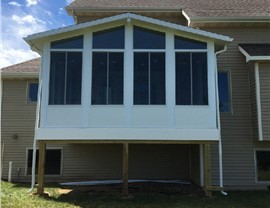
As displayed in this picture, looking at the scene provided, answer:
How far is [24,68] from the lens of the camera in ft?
46.0

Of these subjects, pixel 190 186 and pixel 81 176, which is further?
pixel 81 176

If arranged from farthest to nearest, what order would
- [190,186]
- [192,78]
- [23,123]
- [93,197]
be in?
[23,123]
[190,186]
[192,78]
[93,197]

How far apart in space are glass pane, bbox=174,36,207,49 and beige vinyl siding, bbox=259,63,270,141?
2602 mm

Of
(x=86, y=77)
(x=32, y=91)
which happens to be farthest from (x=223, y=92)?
(x=32, y=91)

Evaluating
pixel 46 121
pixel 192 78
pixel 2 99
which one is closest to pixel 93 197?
pixel 46 121

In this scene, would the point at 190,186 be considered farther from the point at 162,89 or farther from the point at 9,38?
the point at 9,38

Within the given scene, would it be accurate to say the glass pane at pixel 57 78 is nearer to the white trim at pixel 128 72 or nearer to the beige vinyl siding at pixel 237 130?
the white trim at pixel 128 72

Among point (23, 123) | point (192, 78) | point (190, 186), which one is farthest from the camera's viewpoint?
point (23, 123)

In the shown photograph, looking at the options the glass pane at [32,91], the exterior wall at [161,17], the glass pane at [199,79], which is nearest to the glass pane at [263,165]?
the glass pane at [199,79]

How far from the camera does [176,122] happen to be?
10.0 meters

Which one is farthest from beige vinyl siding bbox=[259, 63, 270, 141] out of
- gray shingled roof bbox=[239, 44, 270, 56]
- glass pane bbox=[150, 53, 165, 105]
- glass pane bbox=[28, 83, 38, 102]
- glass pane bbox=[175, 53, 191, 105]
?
glass pane bbox=[28, 83, 38, 102]

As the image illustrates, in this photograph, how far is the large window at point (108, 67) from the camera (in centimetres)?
1012

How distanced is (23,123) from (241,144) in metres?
8.92

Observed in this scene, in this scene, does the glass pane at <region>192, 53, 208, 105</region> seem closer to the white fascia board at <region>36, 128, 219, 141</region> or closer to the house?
the house
